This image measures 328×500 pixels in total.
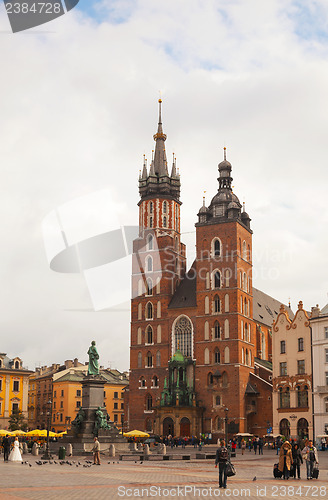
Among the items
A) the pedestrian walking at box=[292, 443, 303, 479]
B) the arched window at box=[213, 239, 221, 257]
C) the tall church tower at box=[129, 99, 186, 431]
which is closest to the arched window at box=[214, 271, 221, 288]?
the arched window at box=[213, 239, 221, 257]

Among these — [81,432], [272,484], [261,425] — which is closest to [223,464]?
[272,484]

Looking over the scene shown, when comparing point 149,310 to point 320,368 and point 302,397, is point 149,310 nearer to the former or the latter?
point 302,397

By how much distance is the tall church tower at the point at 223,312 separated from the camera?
7581 centimetres

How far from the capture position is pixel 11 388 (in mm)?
86938

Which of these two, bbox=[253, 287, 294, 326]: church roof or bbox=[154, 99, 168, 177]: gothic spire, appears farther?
bbox=[154, 99, 168, 177]: gothic spire

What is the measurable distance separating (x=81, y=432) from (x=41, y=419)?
193 feet

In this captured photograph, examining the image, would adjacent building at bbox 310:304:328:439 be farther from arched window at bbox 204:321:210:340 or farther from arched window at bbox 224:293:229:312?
arched window at bbox 204:321:210:340

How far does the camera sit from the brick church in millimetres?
75938

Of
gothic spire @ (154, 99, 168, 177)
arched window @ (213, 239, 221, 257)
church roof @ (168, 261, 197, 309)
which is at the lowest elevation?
church roof @ (168, 261, 197, 309)

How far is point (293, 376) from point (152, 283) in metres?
25.1

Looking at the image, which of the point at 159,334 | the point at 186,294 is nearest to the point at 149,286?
the point at 186,294

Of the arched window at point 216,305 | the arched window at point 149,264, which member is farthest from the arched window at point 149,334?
the arched window at point 216,305

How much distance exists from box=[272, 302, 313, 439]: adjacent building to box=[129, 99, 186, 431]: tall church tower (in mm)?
17339

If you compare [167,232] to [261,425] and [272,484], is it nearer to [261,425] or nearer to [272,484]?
[261,425]
